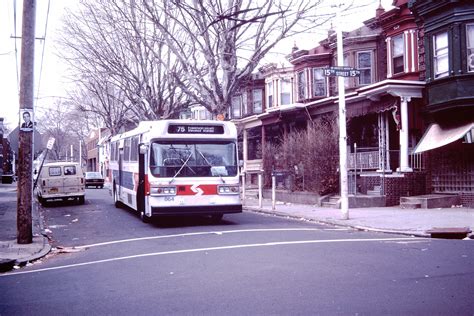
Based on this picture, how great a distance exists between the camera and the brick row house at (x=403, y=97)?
67.1 feet

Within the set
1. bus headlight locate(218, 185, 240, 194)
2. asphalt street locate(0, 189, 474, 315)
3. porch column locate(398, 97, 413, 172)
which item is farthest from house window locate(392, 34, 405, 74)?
asphalt street locate(0, 189, 474, 315)

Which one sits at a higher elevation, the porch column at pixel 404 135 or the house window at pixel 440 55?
the house window at pixel 440 55

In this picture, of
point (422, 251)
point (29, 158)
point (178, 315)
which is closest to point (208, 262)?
point (178, 315)

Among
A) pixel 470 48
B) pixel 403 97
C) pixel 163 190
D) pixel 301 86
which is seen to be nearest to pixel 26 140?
pixel 163 190

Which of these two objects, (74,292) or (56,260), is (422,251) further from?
(56,260)

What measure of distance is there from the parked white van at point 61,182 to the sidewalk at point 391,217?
9569mm

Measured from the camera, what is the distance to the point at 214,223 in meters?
16.0

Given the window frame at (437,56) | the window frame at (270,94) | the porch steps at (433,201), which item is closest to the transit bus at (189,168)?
the porch steps at (433,201)

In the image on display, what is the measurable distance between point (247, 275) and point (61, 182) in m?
19.2

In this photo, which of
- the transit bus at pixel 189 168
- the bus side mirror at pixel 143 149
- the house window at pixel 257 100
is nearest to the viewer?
the transit bus at pixel 189 168

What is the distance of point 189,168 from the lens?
15.0m

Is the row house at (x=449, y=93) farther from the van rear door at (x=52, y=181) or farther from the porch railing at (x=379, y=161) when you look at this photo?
the van rear door at (x=52, y=181)

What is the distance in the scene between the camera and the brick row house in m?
20.4

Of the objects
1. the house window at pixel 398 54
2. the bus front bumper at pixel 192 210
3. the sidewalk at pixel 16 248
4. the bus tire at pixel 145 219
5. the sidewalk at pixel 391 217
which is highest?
the house window at pixel 398 54
